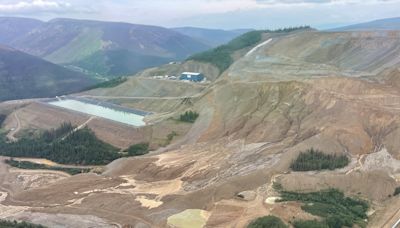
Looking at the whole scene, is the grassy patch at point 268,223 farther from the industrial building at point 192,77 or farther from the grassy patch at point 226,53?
the grassy patch at point 226,53

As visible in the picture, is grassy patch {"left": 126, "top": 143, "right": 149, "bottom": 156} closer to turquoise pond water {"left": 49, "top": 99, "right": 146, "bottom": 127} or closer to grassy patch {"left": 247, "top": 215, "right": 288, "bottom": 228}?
turquoise pond water {"left": 49, "top": 99, "right": 146, "bottom": 127}

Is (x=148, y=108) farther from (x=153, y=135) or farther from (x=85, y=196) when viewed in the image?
(x=85, y=196)

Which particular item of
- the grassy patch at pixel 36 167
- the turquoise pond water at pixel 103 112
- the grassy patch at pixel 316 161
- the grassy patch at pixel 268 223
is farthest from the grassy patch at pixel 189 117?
the grassy patch at pixel 268 223

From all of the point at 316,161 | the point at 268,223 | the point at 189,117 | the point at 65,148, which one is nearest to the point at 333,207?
the point at 268,223

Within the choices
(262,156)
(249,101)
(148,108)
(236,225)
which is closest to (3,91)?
(148,108)

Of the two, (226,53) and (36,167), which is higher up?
(226,53)

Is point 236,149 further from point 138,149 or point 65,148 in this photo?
point 65,148

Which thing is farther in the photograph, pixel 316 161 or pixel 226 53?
pixel 226 53
